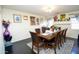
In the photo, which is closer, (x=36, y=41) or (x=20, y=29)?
(x=20, y=29)

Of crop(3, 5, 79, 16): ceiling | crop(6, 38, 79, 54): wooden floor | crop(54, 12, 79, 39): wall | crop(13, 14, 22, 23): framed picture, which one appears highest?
crop(3, 5, 79, 16): ceiling

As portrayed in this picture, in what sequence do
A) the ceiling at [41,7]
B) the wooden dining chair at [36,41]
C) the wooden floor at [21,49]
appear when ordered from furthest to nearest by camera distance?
the wooden dining chair at [36,41], the wooden floor at [21,49], the ceiling at [41,7]

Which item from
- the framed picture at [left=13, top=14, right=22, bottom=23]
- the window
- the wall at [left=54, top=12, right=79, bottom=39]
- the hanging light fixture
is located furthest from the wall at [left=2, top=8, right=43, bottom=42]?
the window

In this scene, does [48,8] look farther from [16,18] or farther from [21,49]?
[21,49]

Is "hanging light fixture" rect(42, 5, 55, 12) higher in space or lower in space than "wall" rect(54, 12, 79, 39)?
higher

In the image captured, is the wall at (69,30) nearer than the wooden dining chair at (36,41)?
Yes

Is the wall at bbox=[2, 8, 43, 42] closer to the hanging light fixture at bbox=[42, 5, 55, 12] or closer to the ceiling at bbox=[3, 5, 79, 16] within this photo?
the ceiling at bbox=[3, 5, 79, 16]

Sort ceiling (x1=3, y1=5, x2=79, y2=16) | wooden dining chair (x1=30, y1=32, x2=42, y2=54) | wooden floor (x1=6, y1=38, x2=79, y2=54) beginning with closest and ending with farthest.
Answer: ceiling (x1=3, y1=5, x2=79, y2=16), wooden floor (x1=6, y1=38, x2=79, y2=54), wooden dining chair (x1=30, y1=32, x2=42, y2=54)

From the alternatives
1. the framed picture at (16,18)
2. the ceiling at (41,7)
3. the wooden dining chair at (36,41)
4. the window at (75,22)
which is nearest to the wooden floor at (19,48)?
the wooden dining chair at (36,41)

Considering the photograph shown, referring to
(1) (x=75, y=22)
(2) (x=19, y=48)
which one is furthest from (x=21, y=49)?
(1) (x=75, y=22)

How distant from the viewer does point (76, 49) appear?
157 cm

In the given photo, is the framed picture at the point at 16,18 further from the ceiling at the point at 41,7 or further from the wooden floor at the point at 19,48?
the wooden floor at the point at 19,48
